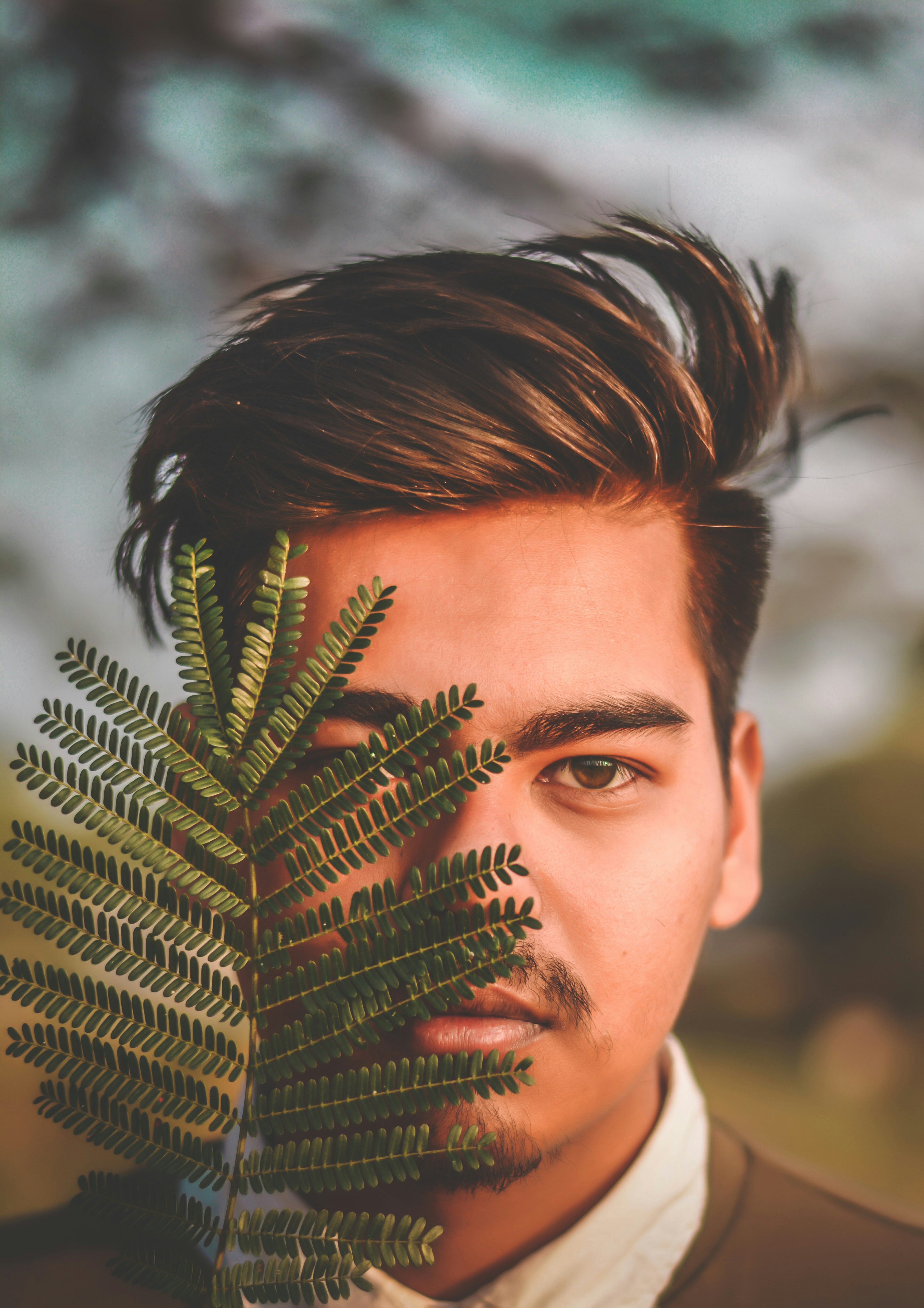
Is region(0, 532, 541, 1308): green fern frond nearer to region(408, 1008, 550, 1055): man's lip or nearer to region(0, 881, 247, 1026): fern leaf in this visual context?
region(0, 881, 247, 1026): fern leaf

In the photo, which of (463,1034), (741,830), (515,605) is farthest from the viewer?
(741,830)

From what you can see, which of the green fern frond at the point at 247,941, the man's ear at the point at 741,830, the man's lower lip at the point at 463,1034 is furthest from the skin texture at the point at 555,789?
the green fern frond at the point at 247,941

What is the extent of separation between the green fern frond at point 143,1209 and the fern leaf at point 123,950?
6.2 inches

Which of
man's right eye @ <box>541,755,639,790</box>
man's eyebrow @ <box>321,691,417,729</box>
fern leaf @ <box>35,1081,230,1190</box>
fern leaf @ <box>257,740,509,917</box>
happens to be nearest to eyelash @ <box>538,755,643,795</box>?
man's right eye @ <box>541,755,639,790</box>

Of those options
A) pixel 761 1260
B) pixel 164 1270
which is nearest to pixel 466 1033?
pixel 164 1270

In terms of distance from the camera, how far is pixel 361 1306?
121 cm

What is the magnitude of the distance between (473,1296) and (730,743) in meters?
0.91

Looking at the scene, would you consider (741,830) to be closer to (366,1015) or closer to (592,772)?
(592,772)

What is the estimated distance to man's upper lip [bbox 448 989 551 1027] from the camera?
3.16 feet

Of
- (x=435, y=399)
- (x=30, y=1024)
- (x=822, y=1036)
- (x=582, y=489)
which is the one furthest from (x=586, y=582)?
(x=822, y=1036)

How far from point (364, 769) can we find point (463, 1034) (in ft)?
1.30

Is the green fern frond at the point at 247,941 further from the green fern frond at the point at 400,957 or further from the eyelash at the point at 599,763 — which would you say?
the eyelash at the point at 599,763

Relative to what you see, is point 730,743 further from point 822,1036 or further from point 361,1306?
point 361,1306

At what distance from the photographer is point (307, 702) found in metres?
0.75
